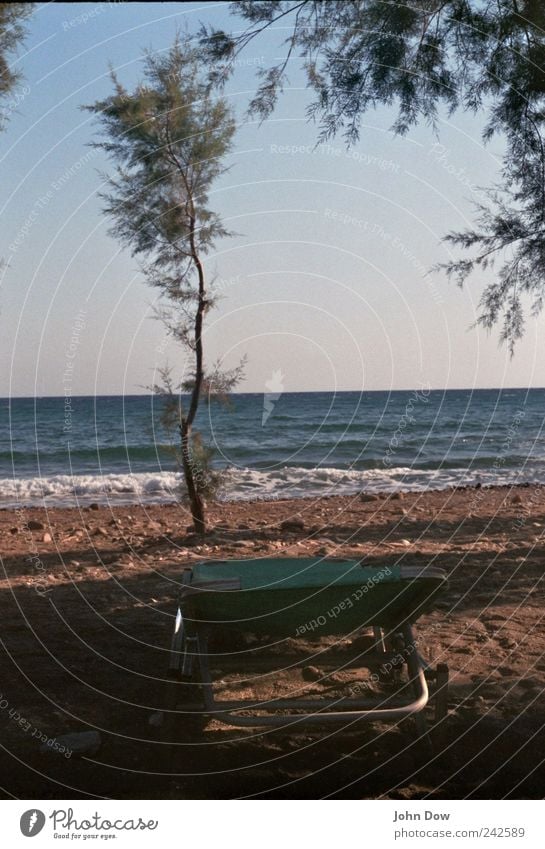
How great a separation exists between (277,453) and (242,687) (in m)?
18.5

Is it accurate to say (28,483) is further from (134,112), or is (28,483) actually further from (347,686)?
(347,686)

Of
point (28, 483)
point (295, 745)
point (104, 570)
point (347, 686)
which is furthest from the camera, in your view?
point (28, 483)

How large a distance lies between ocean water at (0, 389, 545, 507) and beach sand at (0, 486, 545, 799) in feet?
4.70

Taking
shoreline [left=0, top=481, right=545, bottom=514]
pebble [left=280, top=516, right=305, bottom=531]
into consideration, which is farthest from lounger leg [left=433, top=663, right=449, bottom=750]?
shoreline [left=0, top=481, right=545, bottom=514]

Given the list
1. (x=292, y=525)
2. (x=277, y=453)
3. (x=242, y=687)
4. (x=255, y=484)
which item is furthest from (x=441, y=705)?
(x=277, y=453)

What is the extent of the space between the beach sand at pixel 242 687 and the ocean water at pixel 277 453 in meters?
1.43

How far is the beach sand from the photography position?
11.0ft

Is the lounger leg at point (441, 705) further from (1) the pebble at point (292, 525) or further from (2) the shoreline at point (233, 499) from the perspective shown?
(2) the shoreline at point (233, 499)

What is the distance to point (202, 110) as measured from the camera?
7.97m

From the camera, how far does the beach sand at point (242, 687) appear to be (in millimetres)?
3350

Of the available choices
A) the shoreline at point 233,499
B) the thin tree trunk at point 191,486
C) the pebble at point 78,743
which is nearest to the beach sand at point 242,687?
the pebble at point 78,743

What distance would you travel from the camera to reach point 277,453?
2295cm

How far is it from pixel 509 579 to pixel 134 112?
4.79 metres

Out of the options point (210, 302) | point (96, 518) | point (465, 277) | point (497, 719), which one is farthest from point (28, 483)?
point (497, 719)
